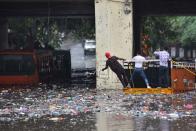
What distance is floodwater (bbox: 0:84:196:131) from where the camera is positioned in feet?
Answer: 43.6

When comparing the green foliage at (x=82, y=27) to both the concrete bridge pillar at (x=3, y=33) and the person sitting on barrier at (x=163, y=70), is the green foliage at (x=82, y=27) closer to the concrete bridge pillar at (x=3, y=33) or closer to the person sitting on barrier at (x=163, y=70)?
the concrete bridge pillar at (x=3, y=33)

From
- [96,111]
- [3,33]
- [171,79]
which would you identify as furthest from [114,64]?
[3,33]

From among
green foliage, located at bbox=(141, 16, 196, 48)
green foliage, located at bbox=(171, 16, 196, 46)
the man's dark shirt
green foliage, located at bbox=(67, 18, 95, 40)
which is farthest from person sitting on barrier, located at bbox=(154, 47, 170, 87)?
green foliage, located at bbox=(171, 16, 196, 46)

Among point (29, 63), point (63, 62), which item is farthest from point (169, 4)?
point (29, 63)

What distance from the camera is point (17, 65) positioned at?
2664 cm

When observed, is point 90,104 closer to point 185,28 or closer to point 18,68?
point 18,68

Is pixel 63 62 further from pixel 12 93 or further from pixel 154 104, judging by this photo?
pixel 154 104

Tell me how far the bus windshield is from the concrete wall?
4.14 meters

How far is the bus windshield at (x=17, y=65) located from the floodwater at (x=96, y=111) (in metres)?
4.26

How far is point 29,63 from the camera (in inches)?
1055

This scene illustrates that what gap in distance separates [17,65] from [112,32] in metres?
5.29

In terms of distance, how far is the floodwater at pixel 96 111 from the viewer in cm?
1328

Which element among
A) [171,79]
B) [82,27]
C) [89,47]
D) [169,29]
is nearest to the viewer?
Answer: [171,79]

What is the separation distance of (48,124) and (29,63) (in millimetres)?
13262
